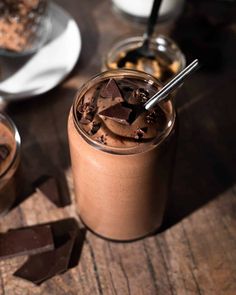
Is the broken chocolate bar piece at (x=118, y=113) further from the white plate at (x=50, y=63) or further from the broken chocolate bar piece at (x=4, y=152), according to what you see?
the white plate at (x=50, y=63)

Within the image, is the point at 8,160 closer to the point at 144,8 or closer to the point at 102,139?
the point at 102,139

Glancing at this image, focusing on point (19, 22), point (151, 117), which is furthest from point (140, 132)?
point (19, 22)

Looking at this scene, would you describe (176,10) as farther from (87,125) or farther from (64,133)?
(87,125)

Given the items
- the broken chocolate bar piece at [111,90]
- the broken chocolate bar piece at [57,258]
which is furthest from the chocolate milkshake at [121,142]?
the broken chocolate bar piece at [57,258]

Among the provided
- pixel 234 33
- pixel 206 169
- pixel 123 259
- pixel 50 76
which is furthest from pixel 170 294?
pixel 234 33

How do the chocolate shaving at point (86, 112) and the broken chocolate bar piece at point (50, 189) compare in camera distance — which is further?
the broken chocolate bar piece at point (50, 189)

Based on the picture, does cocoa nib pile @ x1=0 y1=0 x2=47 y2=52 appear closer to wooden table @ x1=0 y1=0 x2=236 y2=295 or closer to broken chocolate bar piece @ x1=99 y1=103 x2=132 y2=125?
wooden table @ x1=0 y1=0 x2=236 y2=295
